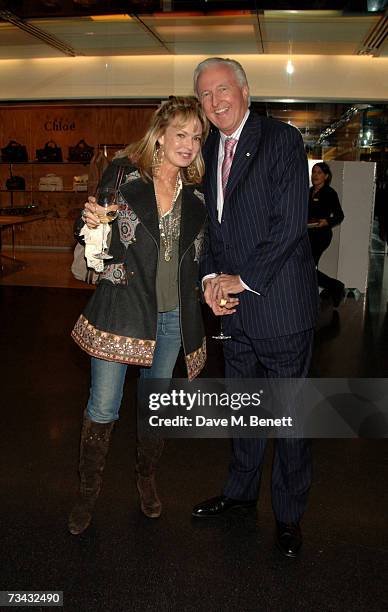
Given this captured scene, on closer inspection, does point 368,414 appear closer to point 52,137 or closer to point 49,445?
point 49,445

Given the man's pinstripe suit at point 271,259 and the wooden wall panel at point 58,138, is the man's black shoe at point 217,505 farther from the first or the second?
the wooden wall panel at point 58,138

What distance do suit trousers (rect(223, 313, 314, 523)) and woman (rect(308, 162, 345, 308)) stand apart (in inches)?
189

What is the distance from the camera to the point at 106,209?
210 centimetres

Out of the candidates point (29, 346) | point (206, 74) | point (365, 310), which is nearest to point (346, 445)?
point (206, 74)

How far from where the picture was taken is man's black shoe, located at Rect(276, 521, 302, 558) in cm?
245

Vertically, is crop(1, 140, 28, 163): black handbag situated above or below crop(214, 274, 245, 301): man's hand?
above

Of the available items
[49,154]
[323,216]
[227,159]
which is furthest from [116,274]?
[49,154]

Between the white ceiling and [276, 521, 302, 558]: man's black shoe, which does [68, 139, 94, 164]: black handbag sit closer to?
the white ceiling

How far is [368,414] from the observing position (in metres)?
3.96

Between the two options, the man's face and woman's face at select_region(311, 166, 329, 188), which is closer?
the man's face

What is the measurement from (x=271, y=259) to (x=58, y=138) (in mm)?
10417

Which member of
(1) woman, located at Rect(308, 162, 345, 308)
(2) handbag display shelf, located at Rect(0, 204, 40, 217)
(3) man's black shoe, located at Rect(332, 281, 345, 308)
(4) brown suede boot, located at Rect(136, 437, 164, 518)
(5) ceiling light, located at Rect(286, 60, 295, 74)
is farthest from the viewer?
(2) handbag display shelf, located at Rect(0, 204, 40, 217)

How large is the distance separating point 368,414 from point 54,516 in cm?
208

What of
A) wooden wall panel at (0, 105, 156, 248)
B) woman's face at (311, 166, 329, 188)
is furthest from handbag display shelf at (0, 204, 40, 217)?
woman's face at (311, 166, 329, 188)
